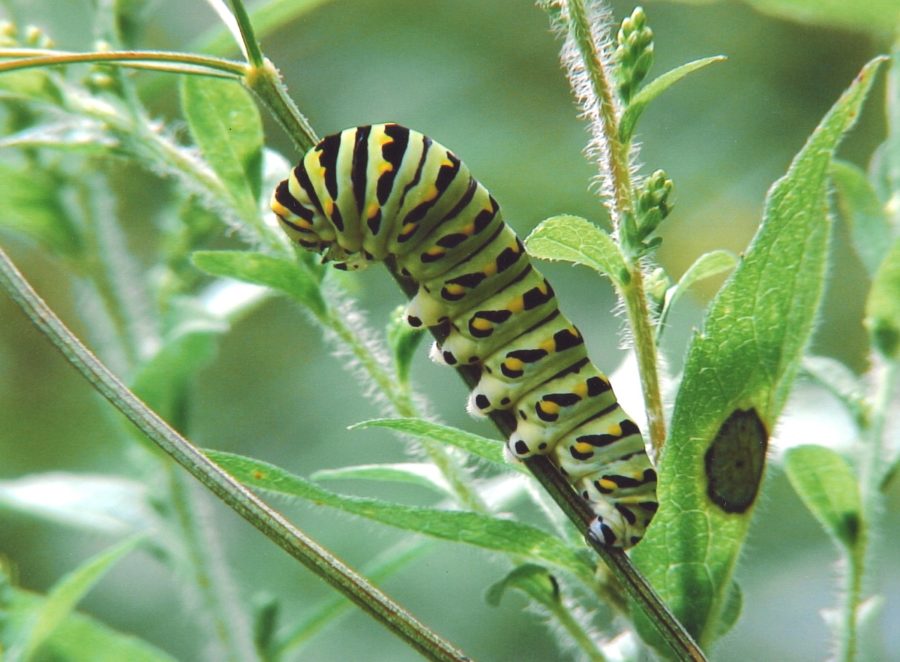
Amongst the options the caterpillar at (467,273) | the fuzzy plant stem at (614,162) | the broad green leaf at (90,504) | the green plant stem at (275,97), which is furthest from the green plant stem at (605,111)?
the broad green leaf at (90,504)

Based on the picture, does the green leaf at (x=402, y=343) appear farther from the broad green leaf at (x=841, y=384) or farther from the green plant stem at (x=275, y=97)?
the broad green leaf at (x=841, y=384)

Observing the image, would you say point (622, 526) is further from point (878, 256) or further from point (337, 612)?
point (337, 612)

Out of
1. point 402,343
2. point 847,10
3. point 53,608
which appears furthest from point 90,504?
point 847,10

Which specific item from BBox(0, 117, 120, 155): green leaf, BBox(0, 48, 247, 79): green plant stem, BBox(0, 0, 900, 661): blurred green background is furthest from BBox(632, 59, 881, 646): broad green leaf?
BBox(0, 0, 900, 661): blurred green background

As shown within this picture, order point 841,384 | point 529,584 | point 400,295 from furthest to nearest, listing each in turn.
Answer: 1. point 400,295
2. point 841,384
3. point 529,584

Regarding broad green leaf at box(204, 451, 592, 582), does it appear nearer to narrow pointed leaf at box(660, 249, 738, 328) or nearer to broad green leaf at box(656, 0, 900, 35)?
narrow pointed leaf at box(660, 249, 738, 328)

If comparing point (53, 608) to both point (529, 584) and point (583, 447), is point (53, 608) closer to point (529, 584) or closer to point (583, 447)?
point (529, 584)
